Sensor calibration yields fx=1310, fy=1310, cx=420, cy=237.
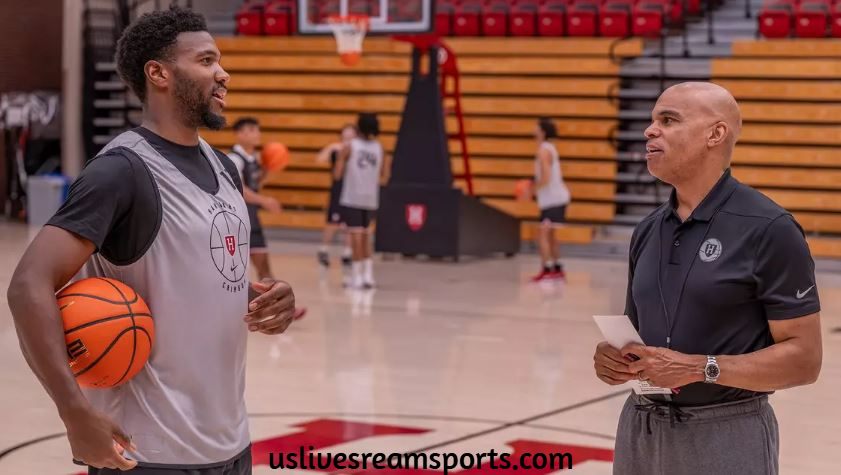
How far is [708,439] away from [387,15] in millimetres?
12293

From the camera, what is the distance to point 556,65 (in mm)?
18047

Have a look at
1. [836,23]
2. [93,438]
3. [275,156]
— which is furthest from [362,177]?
[93,438]

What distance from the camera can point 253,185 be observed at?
10578mm

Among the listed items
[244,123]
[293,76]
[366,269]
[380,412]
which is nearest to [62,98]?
[293,76]

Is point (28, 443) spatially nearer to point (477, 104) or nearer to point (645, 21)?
point (477, 104)

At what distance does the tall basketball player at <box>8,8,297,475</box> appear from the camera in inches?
110

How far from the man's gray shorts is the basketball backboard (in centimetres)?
1185

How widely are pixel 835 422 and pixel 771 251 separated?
4.36m

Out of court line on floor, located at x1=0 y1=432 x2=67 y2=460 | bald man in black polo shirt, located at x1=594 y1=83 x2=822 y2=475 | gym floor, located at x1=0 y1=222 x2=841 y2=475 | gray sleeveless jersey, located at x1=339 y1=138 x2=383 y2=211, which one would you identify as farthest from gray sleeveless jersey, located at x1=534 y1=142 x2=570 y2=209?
bald man in black polo shirt, located at x1=594 y1=83 x2=822 y2=475

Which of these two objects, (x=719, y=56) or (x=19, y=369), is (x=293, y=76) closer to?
(x=719, y=56)

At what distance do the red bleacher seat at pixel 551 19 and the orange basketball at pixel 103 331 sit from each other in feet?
52.3

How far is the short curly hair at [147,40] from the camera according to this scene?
3.11m

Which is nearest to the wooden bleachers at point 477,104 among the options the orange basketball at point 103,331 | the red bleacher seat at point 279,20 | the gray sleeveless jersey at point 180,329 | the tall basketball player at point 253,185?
the red bleacher seat at point 279,20

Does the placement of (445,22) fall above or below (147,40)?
above
